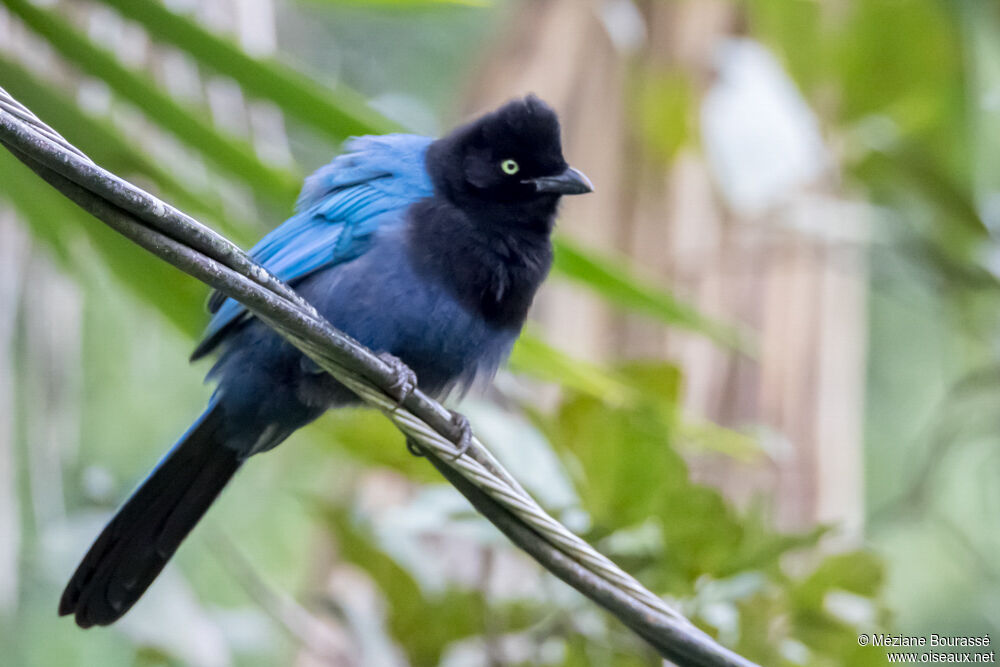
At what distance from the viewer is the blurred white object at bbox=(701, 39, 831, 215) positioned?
14.2 feet

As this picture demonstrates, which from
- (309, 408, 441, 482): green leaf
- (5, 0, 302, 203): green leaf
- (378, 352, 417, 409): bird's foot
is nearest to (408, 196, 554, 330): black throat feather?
(378, 352, 417, 409): bird's foot

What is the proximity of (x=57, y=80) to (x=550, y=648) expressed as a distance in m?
2.37

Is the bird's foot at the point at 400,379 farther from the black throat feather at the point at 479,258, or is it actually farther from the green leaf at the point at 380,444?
the green leaf at the point at 380,444

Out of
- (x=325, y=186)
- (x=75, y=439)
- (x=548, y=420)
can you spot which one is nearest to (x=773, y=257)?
(x=548, y=420)

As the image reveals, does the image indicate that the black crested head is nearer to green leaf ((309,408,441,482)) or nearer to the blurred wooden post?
green leaf ((309,408,441,482))

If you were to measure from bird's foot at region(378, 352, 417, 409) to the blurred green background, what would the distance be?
Result: 59cm

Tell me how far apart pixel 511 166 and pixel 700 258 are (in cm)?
292

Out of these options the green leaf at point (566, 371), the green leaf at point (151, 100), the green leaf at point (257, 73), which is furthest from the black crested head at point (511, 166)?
the green leaf at point (151, 100)

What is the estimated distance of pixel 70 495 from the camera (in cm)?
453

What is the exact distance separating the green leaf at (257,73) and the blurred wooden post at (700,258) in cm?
277

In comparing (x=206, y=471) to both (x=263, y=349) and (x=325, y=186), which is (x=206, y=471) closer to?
(x=263, y=349)

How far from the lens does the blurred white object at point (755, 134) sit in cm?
433

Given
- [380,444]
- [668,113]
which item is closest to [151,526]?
[380,444]

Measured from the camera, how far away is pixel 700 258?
5.67 m
